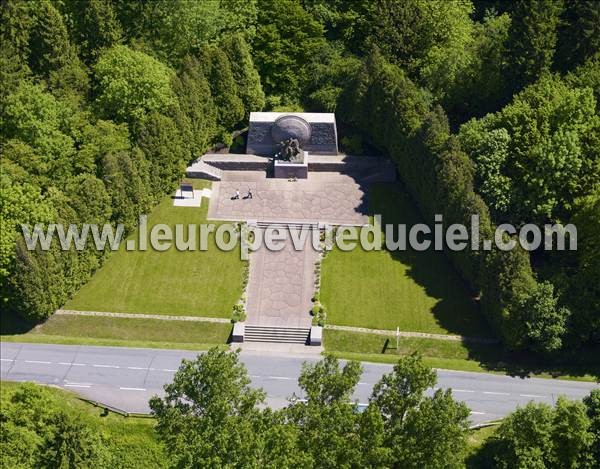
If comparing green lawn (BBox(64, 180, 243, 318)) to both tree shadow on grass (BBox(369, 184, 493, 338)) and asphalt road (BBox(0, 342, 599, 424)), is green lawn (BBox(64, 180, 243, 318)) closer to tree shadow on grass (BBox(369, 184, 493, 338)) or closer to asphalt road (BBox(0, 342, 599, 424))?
asphalt road (BBox(0, 342, 599, 424))

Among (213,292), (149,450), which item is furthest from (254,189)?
(149,450)

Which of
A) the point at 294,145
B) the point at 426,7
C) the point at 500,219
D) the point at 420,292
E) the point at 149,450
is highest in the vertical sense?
the point at 426,7

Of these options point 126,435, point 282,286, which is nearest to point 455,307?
point 282,286

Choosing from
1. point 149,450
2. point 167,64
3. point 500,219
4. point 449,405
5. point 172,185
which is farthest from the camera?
point 167,64

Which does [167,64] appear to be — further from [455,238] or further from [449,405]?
[449,405]

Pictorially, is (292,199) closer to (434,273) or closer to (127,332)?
(434,273)

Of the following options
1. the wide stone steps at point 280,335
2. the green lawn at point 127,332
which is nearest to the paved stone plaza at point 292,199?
the wide stone steps at point 280,335

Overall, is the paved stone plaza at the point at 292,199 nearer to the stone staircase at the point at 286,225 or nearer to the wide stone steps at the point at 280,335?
the stone staircase at the point at 286,225
